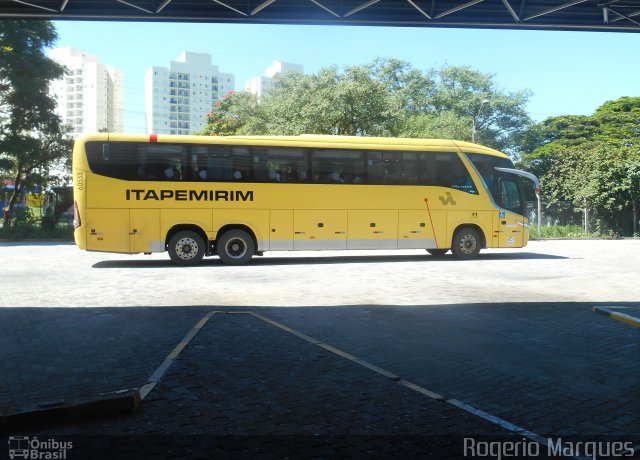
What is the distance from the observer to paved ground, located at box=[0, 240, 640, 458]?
432 centimetres

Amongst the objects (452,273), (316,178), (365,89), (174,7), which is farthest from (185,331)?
(365,89)

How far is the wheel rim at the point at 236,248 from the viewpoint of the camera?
17.4 m

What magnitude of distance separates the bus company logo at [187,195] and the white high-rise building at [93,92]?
102840 millimetres

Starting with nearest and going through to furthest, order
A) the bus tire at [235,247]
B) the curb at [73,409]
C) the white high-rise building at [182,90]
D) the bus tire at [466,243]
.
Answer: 1. the curb at [73,409]
2. the bus tire at [235,247]
3. the bus tire at [466,243]
4. the white high-rise building at [182,90]

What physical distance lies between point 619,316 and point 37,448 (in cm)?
815

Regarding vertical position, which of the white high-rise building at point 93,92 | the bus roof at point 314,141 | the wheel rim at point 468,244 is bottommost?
the wheel rim at point 468,244

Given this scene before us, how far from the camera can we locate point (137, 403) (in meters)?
4.71

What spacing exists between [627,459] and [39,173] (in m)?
35.1

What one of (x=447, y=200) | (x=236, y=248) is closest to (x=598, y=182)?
(x=447, y=200)

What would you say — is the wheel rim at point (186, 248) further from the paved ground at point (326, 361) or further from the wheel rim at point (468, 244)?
the wheel rim at point (468, 244)

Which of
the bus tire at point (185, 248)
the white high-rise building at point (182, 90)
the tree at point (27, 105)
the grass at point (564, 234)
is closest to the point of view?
the bus tire at point (185, 248)

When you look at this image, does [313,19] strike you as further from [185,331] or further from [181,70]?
[181,70]

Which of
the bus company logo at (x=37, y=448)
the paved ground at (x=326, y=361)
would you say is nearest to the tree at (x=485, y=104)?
the paved ground at (x=326, y=361)

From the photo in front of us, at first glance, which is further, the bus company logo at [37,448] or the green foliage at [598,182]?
the green foliage at [598,182]
